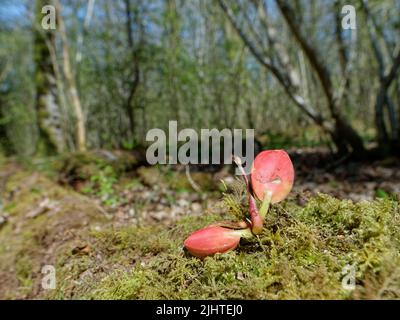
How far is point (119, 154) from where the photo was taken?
4852 mm

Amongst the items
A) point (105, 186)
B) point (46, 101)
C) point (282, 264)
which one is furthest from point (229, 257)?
point (46, 101)

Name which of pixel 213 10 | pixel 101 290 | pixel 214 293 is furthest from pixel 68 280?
pixel 213 10

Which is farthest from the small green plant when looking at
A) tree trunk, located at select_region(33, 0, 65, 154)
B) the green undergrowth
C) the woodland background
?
tree trunk, located at select_region(33, 0, 65, 154)

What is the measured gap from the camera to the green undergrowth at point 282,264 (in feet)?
2.99

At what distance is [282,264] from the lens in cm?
101

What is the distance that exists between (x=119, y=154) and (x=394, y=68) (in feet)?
12.9

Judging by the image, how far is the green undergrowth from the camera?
2.99 ft

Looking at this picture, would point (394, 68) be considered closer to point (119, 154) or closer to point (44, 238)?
point (119, 154)

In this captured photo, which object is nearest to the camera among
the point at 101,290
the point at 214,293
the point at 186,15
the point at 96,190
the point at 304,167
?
the point at 214,293

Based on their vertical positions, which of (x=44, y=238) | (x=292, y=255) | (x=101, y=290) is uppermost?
(x=292, y=255)

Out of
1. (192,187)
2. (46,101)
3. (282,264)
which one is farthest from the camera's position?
(46,101)

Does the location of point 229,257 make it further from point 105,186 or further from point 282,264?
point 105,186

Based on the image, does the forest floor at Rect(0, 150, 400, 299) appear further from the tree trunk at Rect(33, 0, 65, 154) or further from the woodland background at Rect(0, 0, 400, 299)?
the tree trunk at Rect(33, 0, 65, 154)

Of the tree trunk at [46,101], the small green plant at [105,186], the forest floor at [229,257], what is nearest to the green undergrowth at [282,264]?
the forest floor at [229,257]
